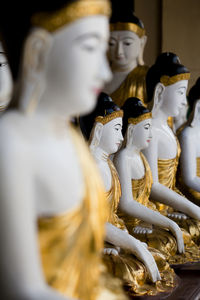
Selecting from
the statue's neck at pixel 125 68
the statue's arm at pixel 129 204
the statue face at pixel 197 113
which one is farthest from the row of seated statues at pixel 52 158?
the statue's neck at pixel 125 68

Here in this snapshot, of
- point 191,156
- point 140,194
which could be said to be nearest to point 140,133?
point 140,194

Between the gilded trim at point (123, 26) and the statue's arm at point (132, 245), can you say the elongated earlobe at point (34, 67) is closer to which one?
the statue's arm at point (132, 245)

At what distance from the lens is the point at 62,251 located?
1.31 meters

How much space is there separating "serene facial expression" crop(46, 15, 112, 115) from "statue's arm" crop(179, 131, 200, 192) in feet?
8.01

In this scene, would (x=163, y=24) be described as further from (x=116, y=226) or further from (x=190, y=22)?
(x=116, y=226)

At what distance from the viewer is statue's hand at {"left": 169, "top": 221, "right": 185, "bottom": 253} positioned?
2976 millimetres

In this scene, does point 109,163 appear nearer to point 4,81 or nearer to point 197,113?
point 4,81

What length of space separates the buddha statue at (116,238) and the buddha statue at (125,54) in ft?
4.29

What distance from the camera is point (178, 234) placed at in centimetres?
301

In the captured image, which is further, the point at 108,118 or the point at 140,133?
the point at 140,133

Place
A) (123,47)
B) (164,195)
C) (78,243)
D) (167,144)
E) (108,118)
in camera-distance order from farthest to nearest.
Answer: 1. (123,47)
2. (167,144)
3. (164,195)
4. (108,118)
5. (78,243)

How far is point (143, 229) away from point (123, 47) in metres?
1.41

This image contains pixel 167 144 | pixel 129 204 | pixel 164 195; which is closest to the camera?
pixel 129 204

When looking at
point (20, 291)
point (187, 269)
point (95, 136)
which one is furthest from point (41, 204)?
point (187, 269)
